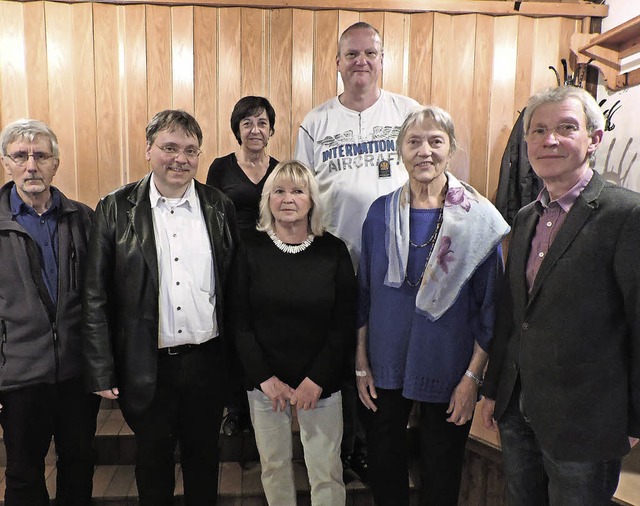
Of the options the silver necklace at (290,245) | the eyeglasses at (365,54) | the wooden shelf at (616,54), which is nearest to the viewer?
the silver necklace at (290,245)

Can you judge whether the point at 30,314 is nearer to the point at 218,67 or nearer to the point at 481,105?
the point at 218,67

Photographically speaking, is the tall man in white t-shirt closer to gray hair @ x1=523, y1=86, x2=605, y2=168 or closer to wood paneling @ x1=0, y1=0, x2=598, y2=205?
gray hair @ x1=523, y1=86, x2=605, y2=168

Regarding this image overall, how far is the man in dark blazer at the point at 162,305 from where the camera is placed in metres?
1.53

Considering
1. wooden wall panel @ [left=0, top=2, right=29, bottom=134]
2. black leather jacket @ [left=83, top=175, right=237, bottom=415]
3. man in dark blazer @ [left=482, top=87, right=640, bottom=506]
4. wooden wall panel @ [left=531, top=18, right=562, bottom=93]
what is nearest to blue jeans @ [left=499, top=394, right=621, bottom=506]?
man in dark blazer @ [left=482, top=87, right=640, bottom=506]

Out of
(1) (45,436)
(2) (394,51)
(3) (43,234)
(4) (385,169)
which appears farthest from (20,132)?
(2) (394,51)

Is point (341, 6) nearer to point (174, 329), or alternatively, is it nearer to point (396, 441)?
point (174, 329)

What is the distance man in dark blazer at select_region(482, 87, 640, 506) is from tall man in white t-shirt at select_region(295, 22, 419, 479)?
68cm

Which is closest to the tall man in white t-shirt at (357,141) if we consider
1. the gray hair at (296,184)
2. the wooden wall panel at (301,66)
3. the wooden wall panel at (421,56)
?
the gray hair at (296,184)

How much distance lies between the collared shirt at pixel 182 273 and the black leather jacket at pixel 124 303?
0.03 metres

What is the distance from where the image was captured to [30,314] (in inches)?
62.0

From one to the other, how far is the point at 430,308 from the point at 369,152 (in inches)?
28.7

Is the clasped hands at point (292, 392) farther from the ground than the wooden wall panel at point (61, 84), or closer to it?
closer to it

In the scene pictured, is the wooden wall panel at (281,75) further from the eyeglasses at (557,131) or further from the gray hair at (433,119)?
the eyeglasses at (557,131)

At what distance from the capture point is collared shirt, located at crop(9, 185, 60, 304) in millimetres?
1614
